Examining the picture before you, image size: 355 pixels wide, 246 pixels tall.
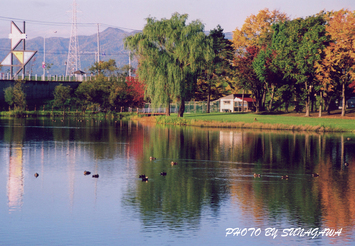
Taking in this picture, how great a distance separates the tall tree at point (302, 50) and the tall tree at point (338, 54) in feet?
4.93

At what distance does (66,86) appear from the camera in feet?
334

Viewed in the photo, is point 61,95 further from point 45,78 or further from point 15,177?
point 15,177

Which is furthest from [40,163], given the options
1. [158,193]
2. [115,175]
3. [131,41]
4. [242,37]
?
[242,37]

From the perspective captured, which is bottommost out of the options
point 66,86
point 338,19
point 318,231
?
point 318,231

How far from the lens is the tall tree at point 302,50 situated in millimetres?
72312

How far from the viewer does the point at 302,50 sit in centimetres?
7281

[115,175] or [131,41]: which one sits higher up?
[131,41]

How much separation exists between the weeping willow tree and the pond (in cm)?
3420

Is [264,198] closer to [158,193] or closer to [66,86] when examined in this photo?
[158,193]

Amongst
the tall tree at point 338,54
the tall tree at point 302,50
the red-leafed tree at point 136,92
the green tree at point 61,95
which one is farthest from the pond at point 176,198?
the green tree at point 61,95

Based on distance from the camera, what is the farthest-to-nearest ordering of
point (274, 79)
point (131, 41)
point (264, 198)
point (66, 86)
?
point (66, 86)
point (274, 79)
point (131, 41)
point (264, 198)

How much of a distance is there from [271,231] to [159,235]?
3.27 metres

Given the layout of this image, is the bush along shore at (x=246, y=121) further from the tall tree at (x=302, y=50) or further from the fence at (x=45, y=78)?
the fence at (x=45, y=78)

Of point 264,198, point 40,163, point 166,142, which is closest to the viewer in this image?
point 264,198
